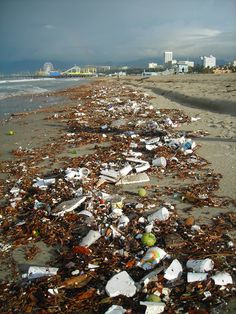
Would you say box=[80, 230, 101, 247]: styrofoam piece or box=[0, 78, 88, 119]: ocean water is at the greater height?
box=[0, 78, 88, 119]: ocean water

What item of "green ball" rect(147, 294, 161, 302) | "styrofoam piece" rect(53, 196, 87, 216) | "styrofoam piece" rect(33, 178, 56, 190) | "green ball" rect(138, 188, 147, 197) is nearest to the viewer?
"green ball" rect(147, 294, 161, 302)

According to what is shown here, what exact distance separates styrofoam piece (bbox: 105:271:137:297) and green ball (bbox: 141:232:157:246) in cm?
59

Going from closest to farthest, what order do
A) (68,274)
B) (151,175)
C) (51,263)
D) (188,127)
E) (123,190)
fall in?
1. (68,274)
2. (51,263)
3. (123,190)
4. (151,175)
5. (188,127)

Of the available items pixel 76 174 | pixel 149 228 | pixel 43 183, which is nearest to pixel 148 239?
pixel 149 228

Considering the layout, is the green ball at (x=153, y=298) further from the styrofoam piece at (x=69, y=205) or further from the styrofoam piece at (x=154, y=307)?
the styrofoam piece at (x=69, y=205)

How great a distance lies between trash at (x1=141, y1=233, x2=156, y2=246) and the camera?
3.32 meters

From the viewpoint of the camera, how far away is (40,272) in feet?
9.80

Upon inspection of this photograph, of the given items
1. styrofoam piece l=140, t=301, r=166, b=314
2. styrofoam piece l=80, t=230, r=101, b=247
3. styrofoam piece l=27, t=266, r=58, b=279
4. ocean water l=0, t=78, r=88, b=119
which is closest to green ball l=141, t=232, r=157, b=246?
styrofoam piece l=80, t=230, r=101, b=247

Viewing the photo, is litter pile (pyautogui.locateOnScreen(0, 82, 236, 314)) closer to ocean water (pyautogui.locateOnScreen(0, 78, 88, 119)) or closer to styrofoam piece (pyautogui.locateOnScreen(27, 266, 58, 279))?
styrofoam piece (pyautogui.locateOnScreen(27, 266, 58, 279))

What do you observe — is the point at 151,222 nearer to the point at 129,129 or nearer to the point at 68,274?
the point at 68,274

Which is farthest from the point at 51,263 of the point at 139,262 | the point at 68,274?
the point at 139,262

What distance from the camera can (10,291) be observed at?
2.83 m

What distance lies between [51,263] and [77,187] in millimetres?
1849

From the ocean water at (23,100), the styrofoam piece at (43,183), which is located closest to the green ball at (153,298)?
the styrofoam piece at (43,183)
